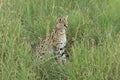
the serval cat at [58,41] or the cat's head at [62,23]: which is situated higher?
the cat's head at [62,23]

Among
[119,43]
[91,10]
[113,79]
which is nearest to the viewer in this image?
[113,79]

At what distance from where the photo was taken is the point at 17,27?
335 centimetres

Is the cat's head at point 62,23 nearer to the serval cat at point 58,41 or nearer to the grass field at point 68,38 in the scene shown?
the serval cat at point 58,41

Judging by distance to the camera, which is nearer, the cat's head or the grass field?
the grass field

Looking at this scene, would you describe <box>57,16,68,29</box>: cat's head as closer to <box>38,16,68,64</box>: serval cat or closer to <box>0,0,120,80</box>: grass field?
<box>38,16,68,64</box>: serval cat

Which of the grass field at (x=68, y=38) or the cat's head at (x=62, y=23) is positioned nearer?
the grass field at (x=68, y=38)

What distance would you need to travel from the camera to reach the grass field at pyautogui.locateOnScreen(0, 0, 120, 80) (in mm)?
2703

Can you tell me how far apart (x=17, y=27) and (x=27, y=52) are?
517 mm

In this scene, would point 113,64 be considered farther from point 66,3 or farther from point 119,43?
point 66,3

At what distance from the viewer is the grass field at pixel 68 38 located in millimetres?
2703

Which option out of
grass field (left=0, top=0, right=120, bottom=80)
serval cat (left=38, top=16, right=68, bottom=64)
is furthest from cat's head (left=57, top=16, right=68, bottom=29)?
grass field (left=0, top=0, right=120, bottom=80)

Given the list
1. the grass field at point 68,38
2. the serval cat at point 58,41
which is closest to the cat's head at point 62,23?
the serval cat at point 58,41

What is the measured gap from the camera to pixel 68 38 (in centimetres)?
342

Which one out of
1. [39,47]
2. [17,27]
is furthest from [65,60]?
[17,27]
